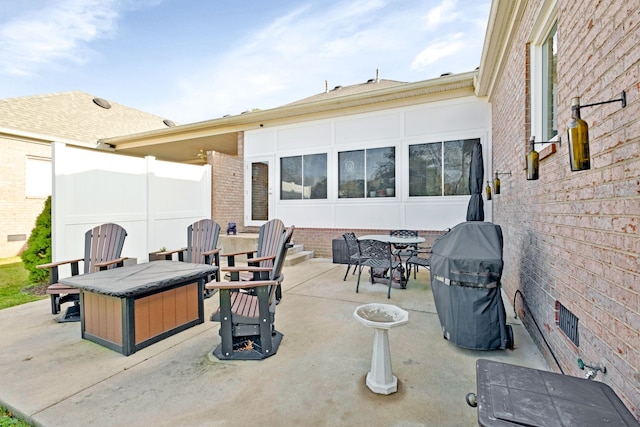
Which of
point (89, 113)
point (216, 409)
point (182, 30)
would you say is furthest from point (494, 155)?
point (89, 113)

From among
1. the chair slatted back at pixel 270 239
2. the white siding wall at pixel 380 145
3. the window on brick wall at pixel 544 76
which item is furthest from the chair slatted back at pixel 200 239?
the window on brick wall at pixel 544 76

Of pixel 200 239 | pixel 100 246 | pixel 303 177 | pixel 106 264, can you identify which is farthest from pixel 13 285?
pixel 303 177

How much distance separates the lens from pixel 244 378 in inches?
A: 94.0

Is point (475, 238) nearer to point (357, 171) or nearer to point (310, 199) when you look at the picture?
point (357, 171)

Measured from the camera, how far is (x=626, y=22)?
1363mm

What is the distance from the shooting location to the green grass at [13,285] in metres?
4.55

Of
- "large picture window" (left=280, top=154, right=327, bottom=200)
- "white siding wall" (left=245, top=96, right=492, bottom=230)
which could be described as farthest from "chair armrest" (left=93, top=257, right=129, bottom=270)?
"large picture window" (left=280, top=154, right=327, bottom=200)

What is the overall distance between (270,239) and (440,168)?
4115 mm

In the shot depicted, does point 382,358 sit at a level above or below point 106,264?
below

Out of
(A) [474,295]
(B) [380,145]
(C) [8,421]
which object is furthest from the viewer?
(B) [380,145]

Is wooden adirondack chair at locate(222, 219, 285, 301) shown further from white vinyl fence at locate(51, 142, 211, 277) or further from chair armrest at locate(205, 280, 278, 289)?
white vinyl fence at locate(51, 142, 211, 277)

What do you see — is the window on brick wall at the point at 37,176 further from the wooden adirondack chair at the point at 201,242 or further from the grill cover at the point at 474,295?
the grill cover at the point at 474,295

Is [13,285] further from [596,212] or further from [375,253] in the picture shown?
[596,212]

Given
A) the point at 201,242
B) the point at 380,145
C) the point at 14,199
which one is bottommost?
the point at 201,242
